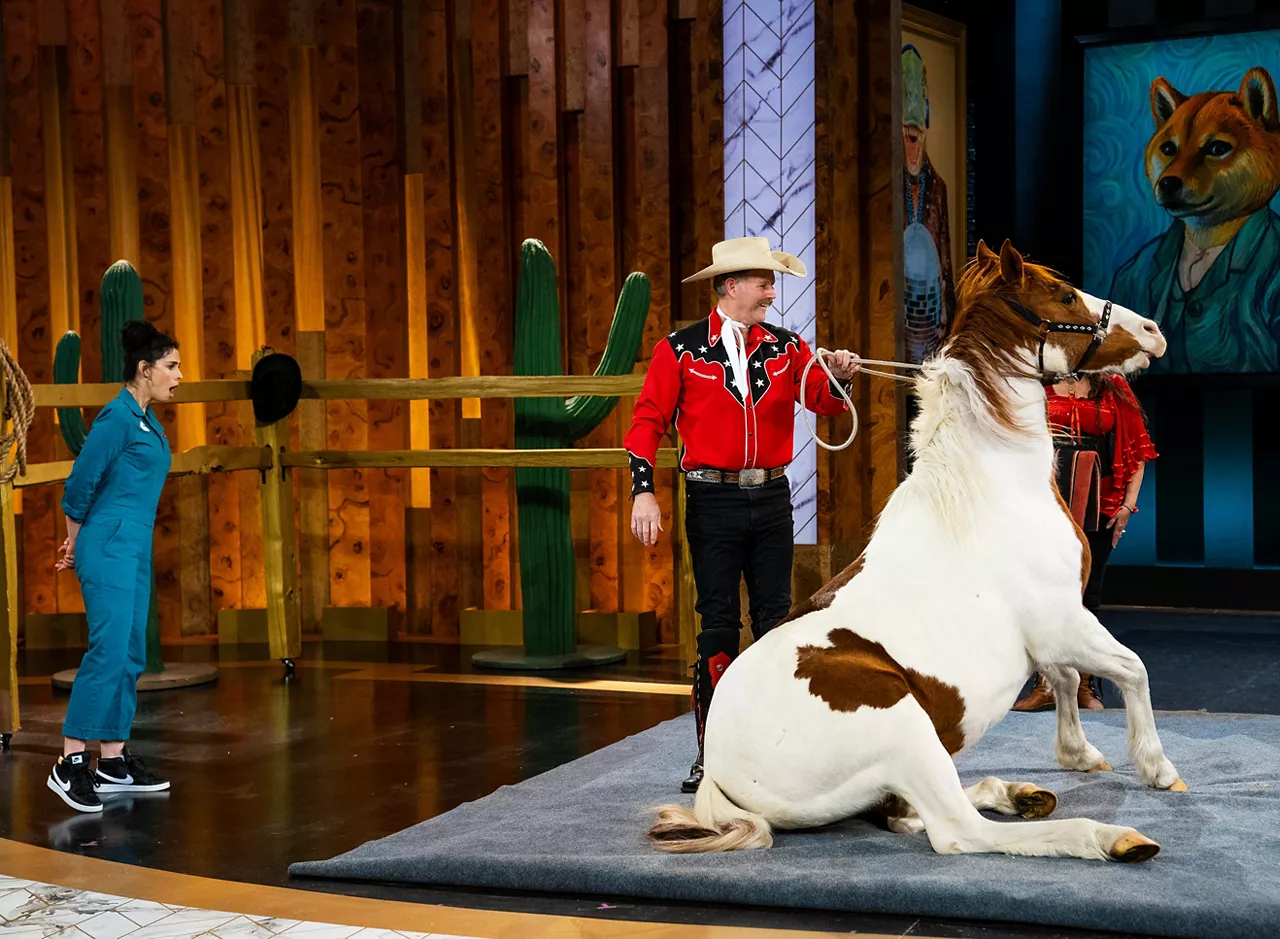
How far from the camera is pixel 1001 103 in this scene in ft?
26.6

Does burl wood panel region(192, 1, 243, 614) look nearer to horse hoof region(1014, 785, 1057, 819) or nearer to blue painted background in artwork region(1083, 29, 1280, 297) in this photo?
blue painted background in artwork region(1083, 29, 1280, 297)

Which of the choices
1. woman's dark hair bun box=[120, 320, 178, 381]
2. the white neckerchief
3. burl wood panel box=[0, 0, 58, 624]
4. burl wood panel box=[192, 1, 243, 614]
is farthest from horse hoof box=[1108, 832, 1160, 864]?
burl wood panel box=[0, 0, 58, 624]

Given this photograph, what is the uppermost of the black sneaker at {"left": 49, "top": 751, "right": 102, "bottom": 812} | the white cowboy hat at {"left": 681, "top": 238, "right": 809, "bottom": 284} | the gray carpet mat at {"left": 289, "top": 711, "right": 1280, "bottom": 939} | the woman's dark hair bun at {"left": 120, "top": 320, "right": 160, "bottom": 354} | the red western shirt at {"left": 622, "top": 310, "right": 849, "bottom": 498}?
the white cowboy hat at {"left": 681, "top": 238, "right": 809, "bottom": 284}

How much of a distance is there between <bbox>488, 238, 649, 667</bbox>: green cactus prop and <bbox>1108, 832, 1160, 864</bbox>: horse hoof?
12.3ft

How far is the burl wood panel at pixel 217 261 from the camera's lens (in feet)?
24.7

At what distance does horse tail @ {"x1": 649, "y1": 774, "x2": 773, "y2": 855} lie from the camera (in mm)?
3359

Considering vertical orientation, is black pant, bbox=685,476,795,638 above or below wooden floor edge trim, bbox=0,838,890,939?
above

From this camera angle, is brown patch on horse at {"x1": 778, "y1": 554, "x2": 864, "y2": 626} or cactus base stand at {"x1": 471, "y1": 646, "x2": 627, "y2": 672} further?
cactus base stand at {"x1": 471, "y1": 646, "x2": 627, "y2": 672}

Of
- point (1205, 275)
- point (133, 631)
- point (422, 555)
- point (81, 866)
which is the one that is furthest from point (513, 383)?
point (1205, 275)

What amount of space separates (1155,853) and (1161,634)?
430cm

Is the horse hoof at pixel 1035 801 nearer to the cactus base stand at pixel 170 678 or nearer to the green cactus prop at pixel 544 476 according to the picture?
the green cactus prop at pixel 544 476

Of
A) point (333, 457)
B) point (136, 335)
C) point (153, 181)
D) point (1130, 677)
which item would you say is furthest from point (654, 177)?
point (1130, 677)

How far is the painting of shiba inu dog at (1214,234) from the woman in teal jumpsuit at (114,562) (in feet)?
17.2

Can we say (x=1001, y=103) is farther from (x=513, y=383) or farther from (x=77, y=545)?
(x=77, y=545)
